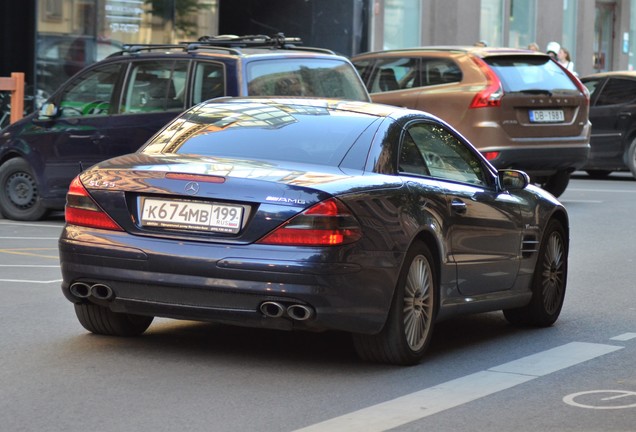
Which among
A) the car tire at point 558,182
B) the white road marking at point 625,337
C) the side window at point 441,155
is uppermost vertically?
the side window at point 441,155

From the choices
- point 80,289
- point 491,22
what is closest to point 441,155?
point 80,289

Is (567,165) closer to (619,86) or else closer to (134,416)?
(619,86)

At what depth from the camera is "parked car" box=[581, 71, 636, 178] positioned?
22.8 m

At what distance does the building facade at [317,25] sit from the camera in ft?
74.3

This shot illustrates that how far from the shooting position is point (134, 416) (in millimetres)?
6121

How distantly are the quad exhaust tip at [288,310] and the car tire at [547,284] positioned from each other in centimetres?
247

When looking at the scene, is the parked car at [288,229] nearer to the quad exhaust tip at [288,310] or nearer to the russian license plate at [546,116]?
the quad exhaust tip at [288,310]

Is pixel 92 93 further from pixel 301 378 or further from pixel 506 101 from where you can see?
pixel 301 378

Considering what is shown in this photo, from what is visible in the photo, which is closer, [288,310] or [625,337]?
[288,310]

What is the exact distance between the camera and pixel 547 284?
9305mm

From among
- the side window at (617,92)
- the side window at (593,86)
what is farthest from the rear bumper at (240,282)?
the side window at (593,86)

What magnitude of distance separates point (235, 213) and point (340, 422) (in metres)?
1.39

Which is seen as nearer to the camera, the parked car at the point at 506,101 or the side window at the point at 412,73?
the parked car at the point at 506,101

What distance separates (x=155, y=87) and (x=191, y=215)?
24.9 feet
